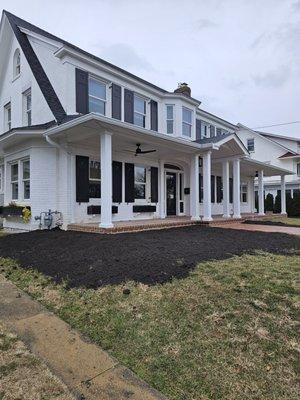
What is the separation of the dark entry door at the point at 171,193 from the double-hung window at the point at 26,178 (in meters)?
6.41

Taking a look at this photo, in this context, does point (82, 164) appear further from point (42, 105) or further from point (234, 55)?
point (234, 55)

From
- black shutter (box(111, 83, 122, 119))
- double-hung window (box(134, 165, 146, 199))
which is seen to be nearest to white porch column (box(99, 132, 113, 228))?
black shutter (box(111, 83, 122, 119))

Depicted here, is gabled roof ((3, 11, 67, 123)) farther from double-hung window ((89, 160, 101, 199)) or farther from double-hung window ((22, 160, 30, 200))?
double-hung window ((22, 160, 30, 200))

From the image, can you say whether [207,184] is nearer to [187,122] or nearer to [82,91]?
[187,122]

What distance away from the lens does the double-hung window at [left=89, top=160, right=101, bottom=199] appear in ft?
34.5

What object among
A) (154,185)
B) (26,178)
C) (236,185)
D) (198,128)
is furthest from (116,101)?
(236,185)

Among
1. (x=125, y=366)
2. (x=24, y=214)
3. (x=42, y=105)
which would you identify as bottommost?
(x=125, y=366)

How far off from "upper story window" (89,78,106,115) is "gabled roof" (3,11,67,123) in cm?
128

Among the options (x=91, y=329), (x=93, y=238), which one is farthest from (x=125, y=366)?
(x=93, y=238)

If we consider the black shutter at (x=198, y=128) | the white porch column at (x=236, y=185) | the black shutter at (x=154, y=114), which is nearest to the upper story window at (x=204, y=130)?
the black shutter at (x=198, y=128)

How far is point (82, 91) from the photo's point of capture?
10445mm

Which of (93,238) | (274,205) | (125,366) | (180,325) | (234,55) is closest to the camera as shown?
(125,366)

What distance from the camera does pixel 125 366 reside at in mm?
2438

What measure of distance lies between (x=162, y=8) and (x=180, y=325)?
12280 millimetres
